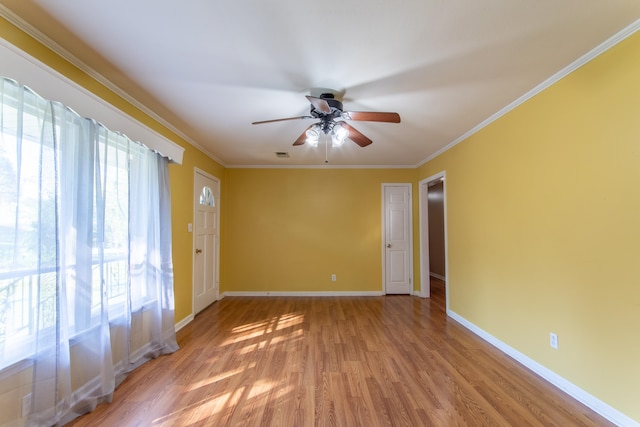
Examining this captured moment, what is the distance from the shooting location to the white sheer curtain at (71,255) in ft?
4.64

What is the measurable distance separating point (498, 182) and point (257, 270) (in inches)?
157

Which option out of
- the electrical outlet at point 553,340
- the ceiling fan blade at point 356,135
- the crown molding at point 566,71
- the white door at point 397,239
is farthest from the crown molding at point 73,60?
the electrical outlet at point 553,340

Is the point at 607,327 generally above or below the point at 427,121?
below

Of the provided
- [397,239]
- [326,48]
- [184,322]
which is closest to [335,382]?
[184,322]

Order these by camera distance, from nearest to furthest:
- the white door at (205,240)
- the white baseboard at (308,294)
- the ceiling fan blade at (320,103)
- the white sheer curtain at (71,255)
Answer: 1. the white sheer curtain at (71,255)
2. the ceiling fan blade at (320,103)
3. the white door at (205,240)
4. the white baseboard at (308,294)

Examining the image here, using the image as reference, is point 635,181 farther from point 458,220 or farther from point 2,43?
point 2,43

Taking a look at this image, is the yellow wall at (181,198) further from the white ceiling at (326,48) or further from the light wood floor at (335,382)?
the light wood floor at (335,382)

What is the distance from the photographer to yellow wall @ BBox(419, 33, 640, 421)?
161 cm

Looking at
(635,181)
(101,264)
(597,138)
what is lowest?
(101,264)

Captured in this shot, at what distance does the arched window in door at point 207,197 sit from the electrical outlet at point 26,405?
2773 mm

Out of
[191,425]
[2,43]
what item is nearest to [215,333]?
[191,425]

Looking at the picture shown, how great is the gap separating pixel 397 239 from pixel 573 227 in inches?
119

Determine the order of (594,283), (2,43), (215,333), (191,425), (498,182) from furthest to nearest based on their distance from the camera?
(215,333)
(498,182)
(594,283)
(191,425)
(2,43)

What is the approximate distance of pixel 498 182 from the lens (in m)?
2.73
